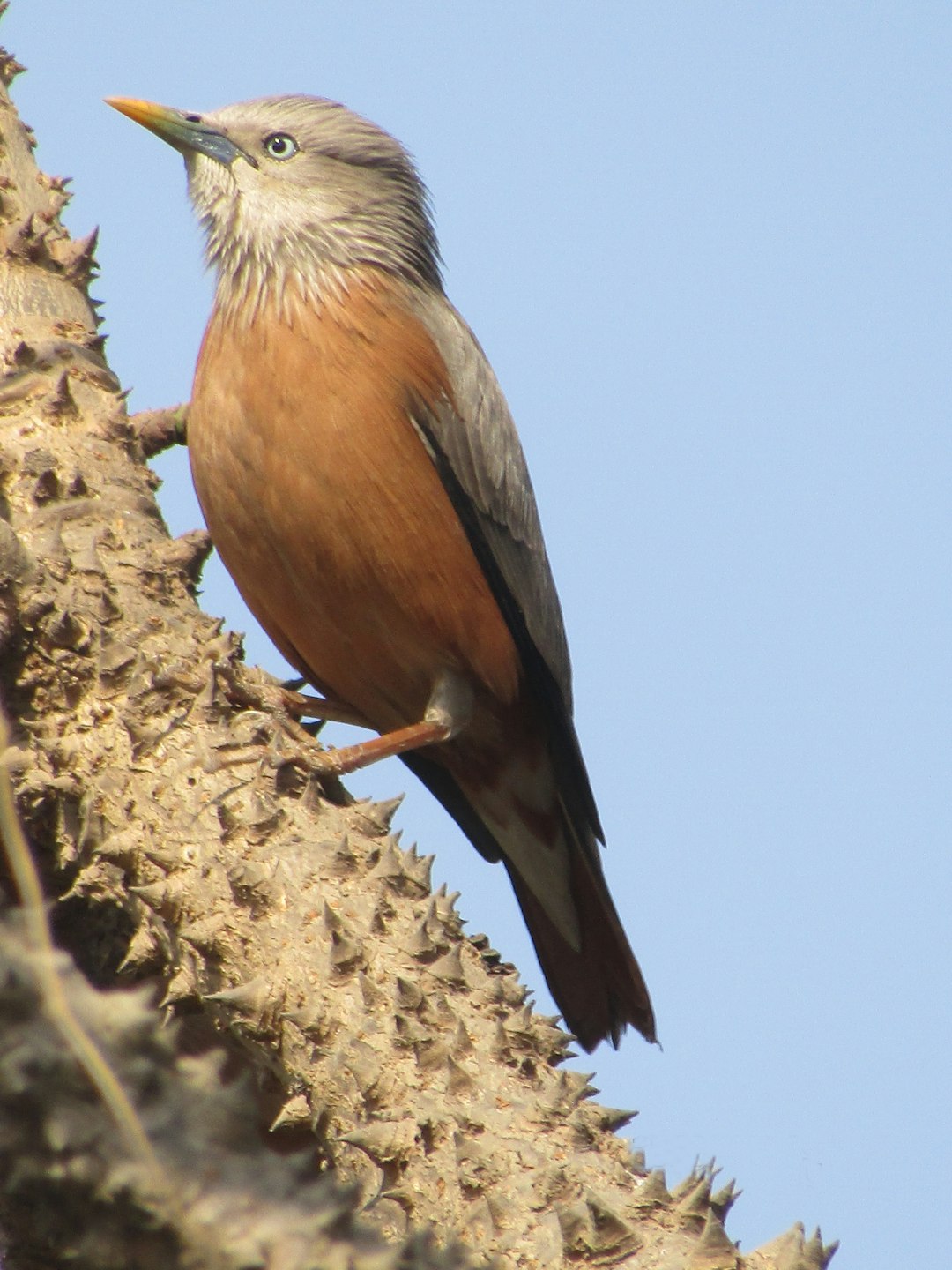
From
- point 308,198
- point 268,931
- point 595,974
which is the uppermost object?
point 308,198

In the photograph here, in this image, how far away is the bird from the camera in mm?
4781

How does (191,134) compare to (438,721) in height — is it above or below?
above

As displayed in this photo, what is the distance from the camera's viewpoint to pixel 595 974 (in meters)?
5.48

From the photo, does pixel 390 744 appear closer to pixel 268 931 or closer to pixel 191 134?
pixel 268 931

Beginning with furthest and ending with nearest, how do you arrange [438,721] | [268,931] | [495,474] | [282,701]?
1. [495,474]
2. [438,721]
3. [282,701]
4. [268,931]

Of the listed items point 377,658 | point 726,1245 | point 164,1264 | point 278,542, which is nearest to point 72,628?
point 278,542

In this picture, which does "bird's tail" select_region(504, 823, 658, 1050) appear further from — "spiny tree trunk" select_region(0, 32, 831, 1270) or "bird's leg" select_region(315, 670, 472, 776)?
"spiny tree trunk" select_region(0, 32, 831, 1270)

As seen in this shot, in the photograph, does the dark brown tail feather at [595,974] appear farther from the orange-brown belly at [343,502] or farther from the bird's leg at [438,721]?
the orange-brown belly at [343,502]

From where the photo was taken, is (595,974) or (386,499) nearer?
(386,499)

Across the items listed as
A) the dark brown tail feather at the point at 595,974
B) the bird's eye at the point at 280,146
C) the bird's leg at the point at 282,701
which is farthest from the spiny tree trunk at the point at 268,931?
the bird's eye at the point at 280,146

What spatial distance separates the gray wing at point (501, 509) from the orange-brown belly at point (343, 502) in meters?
0.12

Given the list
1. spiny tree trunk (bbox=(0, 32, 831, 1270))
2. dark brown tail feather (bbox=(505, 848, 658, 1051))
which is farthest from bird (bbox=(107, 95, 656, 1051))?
spiny tree trunk (bbox=(0, 32, 831, 1270))

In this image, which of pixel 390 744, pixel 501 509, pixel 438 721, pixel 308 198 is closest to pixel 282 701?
pixel 390 744

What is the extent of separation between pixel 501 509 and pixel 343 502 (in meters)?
0.90
